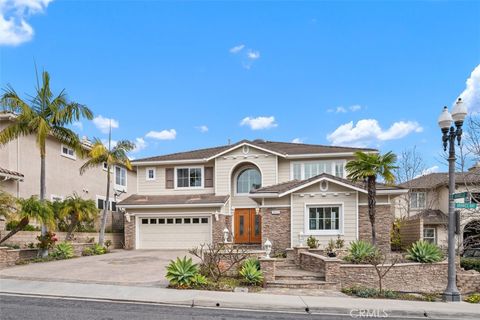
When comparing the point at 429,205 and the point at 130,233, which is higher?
the point at 429,205

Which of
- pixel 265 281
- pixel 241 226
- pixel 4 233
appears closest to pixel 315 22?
pixel 265 281

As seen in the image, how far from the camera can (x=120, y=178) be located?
1222 inches

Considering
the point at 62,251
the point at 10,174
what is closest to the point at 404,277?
the point at 62,251

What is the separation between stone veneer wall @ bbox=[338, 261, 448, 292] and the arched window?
12.3m

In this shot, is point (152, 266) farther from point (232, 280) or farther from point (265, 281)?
point (265, 281)

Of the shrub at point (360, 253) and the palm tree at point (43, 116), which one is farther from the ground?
the palm tree at point (43, 116)

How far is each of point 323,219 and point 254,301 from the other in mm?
10939

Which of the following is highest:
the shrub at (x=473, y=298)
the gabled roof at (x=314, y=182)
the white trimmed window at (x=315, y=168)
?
the white trimmed window at (x=315, y=168)

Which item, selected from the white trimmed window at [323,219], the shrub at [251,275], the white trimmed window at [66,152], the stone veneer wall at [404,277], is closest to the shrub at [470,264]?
the stone veneer wall at [404,277]

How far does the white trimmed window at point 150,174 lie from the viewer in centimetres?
2720

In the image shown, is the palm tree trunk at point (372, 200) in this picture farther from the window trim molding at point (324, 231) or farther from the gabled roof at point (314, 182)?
the window trim molding at point (324, 231)

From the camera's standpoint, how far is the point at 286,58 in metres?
18.7

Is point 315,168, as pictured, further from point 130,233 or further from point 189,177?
point 130,233

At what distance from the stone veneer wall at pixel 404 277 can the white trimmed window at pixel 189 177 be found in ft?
47.5
